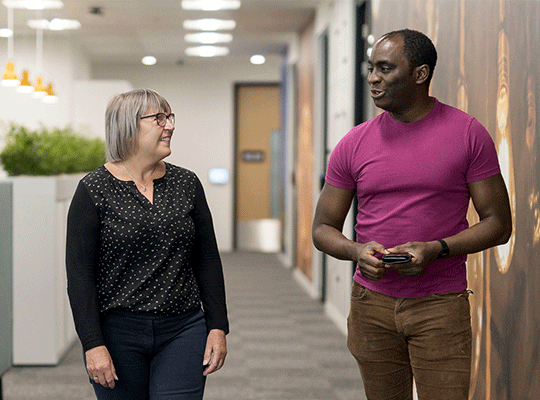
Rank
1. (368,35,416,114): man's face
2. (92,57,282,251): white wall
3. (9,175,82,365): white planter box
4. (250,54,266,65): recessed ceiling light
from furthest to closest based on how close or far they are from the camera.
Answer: (92,57,282,251): white wall < (250,54,266,65): recessed ceiling light < (9,175,82,365): white planter box < (368,35,416,114): man's face

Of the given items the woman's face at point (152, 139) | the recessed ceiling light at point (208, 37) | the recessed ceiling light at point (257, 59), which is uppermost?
the recessed ceiling light at point (257, 59)

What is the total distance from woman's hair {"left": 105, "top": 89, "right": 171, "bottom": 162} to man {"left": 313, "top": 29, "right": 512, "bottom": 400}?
557 mm

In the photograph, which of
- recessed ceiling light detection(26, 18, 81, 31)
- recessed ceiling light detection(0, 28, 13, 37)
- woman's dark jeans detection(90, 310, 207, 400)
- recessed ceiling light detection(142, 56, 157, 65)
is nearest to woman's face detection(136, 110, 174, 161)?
woman's dark jeans detection(90, 310, 207, 400)

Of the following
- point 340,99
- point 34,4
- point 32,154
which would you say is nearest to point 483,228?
point 32,154

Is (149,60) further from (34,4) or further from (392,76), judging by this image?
(392,76)

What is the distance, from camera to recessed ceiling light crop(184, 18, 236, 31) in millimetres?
7293

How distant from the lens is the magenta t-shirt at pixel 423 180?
1596 mm

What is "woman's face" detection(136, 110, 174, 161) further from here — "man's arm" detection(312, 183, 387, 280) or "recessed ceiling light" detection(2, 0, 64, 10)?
"recessed ceiling light" detection(2, 0, 64, 10)

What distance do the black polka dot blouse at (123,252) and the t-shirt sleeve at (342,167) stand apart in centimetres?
40

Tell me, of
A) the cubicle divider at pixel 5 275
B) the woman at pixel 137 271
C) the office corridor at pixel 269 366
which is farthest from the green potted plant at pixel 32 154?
the woman at pixel 137 271

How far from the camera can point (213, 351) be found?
1778 millimetres

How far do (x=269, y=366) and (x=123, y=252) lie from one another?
260cm

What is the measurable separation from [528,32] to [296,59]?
638 cm

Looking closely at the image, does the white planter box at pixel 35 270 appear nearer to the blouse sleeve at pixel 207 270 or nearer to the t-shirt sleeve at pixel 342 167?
the blouse sleeve at pixel 207 270
